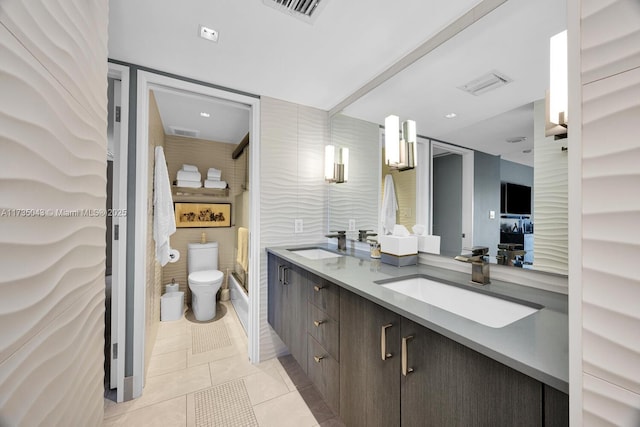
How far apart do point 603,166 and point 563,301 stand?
744mm

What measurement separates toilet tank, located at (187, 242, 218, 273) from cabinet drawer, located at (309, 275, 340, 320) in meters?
2.39

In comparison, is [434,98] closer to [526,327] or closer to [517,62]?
[517,62]

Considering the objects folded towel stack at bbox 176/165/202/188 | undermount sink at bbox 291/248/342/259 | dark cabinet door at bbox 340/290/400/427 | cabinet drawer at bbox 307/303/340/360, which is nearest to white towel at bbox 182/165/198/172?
folded towel stack at bbox 176/165/202/188

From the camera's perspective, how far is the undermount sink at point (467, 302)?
0.94 metres

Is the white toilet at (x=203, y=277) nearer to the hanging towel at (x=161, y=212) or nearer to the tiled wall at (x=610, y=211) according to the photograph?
the hanging towel at (x=161, y=212)

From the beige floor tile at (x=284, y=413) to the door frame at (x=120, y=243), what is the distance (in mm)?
1004

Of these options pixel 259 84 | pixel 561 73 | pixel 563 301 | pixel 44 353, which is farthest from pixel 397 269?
pixel 259 84

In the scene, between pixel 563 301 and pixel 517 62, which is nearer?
pixel 563 301

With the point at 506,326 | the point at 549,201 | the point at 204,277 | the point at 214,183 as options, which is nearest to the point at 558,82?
the point at 549,201

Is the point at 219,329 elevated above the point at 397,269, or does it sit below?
below

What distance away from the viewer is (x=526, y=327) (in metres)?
0.71

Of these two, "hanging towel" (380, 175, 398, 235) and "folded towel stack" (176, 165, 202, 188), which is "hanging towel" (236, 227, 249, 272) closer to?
"folded towel stack" (176, 165, 202, 188)

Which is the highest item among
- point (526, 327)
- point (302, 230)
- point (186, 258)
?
point (302, 230)

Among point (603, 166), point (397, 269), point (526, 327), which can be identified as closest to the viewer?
point (603, 166)
